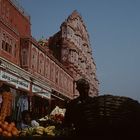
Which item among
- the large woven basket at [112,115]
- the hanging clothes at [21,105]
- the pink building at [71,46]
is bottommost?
the large woven basket at [112,115]

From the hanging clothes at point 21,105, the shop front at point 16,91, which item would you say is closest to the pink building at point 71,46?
the shop front at point 16,91

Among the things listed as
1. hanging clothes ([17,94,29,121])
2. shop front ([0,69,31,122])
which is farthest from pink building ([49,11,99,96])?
hanging clothes ([17,94,29,121])

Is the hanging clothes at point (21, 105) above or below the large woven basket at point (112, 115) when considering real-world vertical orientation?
above

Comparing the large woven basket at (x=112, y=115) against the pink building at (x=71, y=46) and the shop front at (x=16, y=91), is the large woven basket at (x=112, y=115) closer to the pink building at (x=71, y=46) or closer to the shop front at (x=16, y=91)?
the shop front at (x=16, y=91)

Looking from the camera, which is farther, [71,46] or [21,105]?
[71,46]

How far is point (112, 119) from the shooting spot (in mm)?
2619

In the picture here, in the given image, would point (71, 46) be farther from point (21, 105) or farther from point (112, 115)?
point (112, 115)

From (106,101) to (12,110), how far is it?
19251 mm

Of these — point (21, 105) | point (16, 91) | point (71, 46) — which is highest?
point (71, 46)

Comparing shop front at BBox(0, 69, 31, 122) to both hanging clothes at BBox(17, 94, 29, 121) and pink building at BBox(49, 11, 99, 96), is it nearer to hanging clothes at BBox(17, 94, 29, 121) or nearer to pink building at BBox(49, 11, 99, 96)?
hanging clothes at BBox(17, 94, 29, 121)

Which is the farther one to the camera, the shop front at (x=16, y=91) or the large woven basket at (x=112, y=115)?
the shop front at (x=16, y=91)

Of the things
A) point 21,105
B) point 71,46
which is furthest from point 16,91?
point 71,46

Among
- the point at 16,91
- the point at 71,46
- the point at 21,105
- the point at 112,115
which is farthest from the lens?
the point at 71,46

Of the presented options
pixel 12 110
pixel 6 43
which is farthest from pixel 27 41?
pixel 12 110
